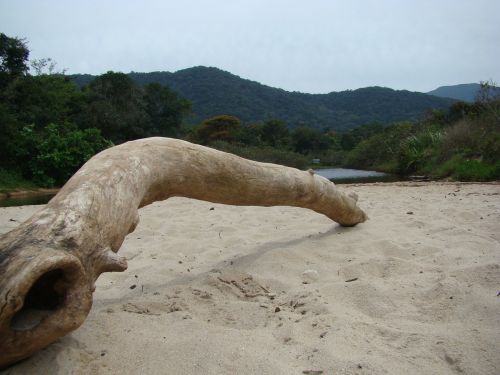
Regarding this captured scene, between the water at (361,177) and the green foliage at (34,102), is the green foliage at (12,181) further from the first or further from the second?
the water at (361,177)

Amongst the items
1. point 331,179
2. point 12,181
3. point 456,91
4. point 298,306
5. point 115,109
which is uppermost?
point 456,91

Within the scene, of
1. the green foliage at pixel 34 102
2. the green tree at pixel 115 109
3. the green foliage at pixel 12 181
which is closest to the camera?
the green foliage at pixel 12 181

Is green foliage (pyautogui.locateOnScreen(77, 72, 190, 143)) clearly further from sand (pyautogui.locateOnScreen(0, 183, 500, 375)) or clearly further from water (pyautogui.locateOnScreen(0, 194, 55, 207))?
sand (pyautogui.locateOnScreen(0, 183, 500, 375))

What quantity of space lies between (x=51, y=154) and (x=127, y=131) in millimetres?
10951

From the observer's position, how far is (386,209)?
4973 millimetres

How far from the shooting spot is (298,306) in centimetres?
202

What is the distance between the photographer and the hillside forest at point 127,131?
1326 cm

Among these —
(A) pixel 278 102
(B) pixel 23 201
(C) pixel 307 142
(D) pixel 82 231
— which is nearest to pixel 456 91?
(A) pixel 278 102

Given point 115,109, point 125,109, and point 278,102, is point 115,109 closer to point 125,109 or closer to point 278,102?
point 125,109

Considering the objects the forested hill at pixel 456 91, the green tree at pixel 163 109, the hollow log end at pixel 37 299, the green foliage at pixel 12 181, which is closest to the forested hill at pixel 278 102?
the green tree at pixel 163 109

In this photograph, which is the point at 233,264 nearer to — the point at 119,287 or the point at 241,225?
the point at 119,287

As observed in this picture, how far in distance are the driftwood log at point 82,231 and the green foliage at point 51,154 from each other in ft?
50.1

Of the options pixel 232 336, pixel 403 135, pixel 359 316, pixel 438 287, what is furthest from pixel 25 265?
pixel 403 135

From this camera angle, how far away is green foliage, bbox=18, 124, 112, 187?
1605 cm
